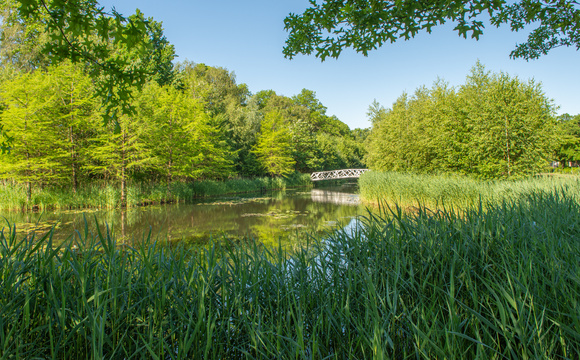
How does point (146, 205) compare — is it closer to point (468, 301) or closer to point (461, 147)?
point (461, 147)

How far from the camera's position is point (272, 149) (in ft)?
95.5

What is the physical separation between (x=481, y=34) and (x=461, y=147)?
908 cm

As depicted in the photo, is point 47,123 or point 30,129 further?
point 47,123

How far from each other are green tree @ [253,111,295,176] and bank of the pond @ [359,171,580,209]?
13.8 m

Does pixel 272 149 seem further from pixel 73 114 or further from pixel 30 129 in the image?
pixel 30 129

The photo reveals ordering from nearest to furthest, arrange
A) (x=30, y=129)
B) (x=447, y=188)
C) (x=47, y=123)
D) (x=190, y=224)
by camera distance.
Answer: (x=447, y=188) < (x=190, y=224) < (x=30, y=129) < (x=47, y=123)

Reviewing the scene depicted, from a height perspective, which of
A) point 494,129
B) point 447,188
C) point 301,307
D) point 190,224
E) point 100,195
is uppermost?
point 494,129

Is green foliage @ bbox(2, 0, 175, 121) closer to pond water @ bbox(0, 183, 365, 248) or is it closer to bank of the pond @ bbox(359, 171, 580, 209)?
pond water @ bbox(0, 183, 365, 248)

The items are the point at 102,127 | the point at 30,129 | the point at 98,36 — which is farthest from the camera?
the point at 102,127

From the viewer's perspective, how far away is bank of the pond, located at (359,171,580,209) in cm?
→ 675

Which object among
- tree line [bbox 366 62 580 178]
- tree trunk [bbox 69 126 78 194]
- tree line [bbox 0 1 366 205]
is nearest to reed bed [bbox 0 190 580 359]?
tree line [bbox 0 1 366 205]

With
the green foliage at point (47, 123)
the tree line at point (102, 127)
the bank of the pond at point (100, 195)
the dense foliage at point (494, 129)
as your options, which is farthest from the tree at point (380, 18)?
the bank of the pond at point (100, 195)

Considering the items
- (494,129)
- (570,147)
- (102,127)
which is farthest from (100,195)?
(570,147)

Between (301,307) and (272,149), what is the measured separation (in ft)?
90.0
